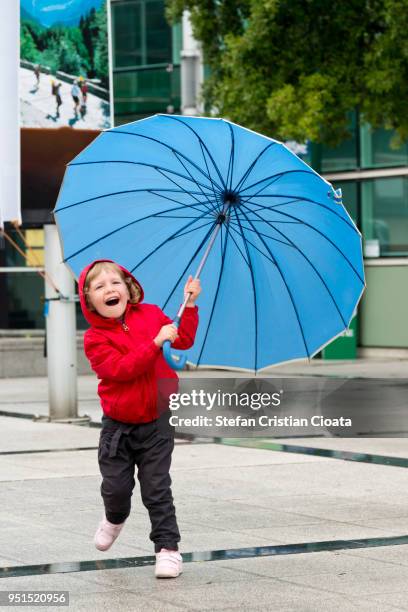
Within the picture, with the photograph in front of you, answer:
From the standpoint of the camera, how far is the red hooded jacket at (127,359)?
21.0ft

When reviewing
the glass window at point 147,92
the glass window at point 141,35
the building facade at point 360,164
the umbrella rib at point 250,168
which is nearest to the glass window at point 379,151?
the building facade at point 360,164

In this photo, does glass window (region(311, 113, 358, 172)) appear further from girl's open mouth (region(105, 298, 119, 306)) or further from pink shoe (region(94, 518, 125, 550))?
girl's open mouth (region(105, 298, 119, 306))

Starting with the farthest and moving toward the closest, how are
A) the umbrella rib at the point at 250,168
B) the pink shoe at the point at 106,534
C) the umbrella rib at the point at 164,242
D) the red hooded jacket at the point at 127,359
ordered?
the umbrella rib at the point at 164,242 < the umbrella rib at the point at 250,168 < the pink shoe at the point at 106,534 < the red hooded jacket at the point at 127,359

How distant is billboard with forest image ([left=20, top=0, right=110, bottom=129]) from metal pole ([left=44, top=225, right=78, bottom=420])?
137cm

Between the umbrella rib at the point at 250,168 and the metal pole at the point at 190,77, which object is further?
the metal pole at the point at 190,77

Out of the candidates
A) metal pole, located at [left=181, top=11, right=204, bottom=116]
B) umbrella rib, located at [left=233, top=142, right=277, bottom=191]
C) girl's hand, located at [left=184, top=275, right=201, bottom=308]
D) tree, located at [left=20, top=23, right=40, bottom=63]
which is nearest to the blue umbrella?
umbrella rib, located at [left=233, top=142, right=277, bottom=191]

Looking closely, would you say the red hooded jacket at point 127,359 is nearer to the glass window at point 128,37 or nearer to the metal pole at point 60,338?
the metal pole at point 60,338

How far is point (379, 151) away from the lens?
27.4 meters

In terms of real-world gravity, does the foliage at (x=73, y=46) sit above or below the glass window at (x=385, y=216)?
above

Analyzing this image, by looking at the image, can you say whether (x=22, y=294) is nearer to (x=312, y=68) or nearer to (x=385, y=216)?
(x=385, y=216)

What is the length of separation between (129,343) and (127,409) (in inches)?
12.3

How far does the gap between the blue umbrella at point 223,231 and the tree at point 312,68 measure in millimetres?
10689

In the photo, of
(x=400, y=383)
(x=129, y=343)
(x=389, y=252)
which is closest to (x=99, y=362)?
(x=129, y=343)

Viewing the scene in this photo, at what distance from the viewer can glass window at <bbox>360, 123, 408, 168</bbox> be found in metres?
27.1
